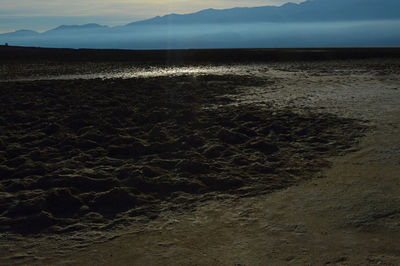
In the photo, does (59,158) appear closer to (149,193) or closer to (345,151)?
(149,193)

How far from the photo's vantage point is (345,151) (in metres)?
7.45

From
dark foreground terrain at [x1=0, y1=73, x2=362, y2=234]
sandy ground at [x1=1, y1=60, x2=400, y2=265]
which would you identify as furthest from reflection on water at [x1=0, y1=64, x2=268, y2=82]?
sandy ground at [x1=1, y1=60, x2=400, y2=265]

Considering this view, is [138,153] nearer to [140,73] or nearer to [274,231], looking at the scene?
[274,231]

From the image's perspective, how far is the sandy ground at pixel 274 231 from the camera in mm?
4035

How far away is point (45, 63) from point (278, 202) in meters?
27.8

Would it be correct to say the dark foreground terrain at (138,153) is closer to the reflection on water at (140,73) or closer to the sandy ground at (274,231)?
the sandy ground at (274,231)

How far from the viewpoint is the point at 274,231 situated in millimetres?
4531

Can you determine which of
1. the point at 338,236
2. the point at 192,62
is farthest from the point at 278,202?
the point at 192,62

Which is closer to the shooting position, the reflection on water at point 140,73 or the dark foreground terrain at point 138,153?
the dark foreground terrain at point 138,153

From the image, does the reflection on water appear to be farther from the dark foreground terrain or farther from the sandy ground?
the sandy ground

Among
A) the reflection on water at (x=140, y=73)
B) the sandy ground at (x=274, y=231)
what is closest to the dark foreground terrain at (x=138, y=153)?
the sandy ground at (x=274, y=231)

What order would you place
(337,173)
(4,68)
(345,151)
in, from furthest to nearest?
(4,68) < (345,151) < (337,173)

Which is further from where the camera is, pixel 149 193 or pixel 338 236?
pixel 149 193

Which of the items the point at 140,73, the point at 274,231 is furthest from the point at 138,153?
the point at 140,73
